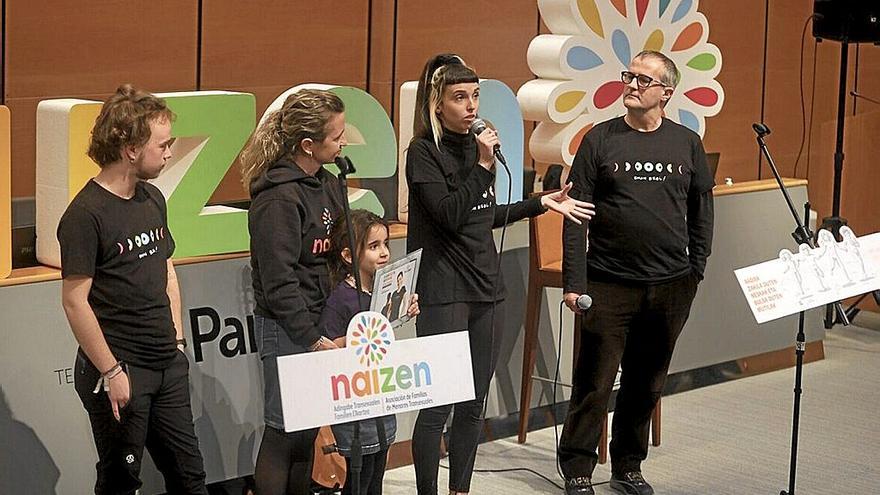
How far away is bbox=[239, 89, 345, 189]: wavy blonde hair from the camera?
326 cm

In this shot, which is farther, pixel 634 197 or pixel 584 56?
pixel 584 56

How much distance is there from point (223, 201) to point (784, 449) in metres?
2.36

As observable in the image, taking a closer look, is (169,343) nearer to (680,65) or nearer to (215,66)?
(215,66)

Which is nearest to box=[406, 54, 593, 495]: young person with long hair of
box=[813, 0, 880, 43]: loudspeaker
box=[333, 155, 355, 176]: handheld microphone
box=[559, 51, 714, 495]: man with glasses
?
box=[559, 51, 714, 495]: man with glasses

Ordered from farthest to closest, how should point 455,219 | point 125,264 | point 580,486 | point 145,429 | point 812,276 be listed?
point 580,486 < point 812,276 < point 455,219 < point 145,429 < point 125,264

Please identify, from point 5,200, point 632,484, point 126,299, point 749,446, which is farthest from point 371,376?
point 749,446

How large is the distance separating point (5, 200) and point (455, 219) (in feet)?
4.28

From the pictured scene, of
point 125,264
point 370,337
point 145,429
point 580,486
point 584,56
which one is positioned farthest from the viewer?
point 584,56

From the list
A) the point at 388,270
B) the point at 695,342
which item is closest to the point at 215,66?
the point at 388,270

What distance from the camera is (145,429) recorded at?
3.26 meters

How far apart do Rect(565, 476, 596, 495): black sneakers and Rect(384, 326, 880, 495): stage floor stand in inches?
7.6

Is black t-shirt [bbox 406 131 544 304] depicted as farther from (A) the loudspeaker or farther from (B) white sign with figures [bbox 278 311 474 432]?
(A) the loudspeaker

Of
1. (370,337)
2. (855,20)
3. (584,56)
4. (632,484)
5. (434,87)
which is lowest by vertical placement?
(632,484)

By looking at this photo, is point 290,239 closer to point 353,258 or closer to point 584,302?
point 353,258
